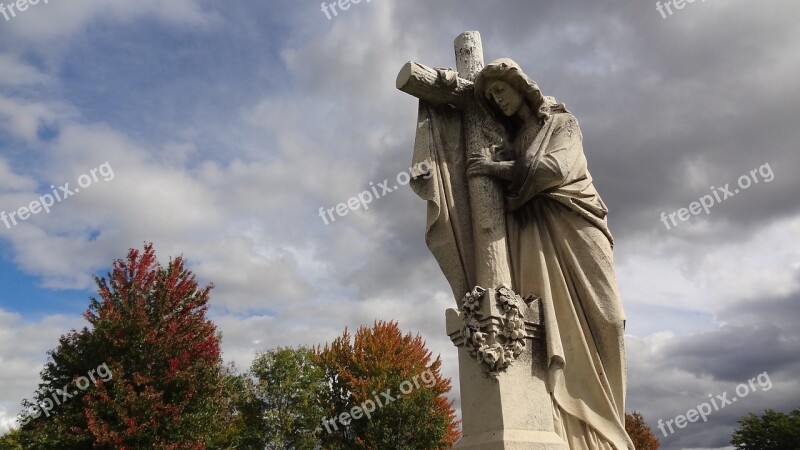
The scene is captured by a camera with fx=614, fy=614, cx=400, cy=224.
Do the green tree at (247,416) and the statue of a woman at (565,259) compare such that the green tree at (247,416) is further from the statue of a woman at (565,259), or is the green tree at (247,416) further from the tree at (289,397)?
the statue of a woman at (565,259)

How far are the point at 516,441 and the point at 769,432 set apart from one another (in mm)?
42521

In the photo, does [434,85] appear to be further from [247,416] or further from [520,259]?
[247,416]

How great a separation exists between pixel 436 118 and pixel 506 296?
189cm

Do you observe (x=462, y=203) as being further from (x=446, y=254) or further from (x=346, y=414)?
(x=346, y=414)

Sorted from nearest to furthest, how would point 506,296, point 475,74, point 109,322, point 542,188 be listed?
1. point 506,296
2. point 542,188
3. point 475,74
4. point 109,322

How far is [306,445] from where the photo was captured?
1296 inches

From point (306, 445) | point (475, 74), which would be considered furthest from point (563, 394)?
point (306, 445)

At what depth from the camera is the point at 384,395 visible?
32.2 m

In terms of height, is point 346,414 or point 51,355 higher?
point 346,414

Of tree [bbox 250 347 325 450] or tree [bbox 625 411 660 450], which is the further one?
tree [bbox 625 411 660 450]

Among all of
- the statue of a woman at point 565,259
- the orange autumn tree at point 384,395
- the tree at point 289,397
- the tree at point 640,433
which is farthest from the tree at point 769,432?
the statue of a woman at point 565,259

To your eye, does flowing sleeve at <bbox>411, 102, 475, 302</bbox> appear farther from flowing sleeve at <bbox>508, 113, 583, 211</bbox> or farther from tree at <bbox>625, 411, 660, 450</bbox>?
tree at <bbox>625, 411, 660, 450</bbox>

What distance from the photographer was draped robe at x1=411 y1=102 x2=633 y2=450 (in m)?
4.97

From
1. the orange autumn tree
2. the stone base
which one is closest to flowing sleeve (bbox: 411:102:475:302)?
the stone base
